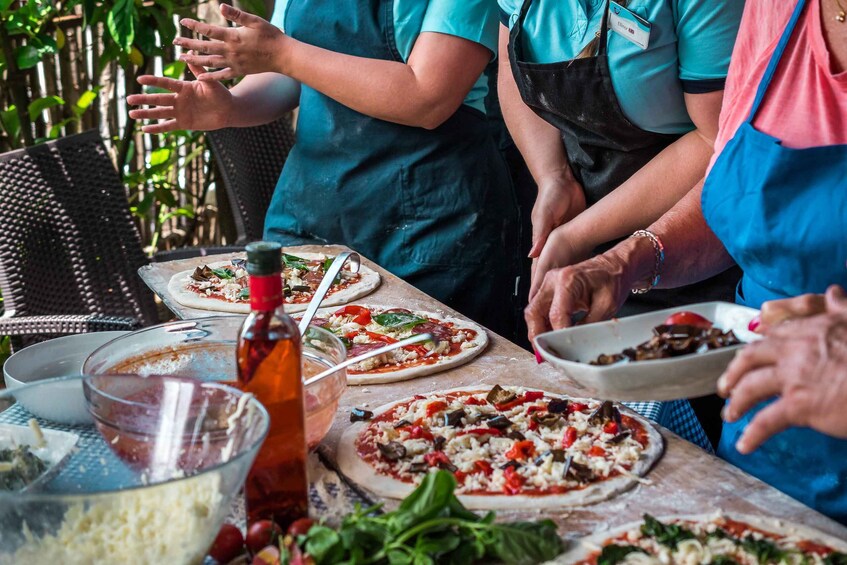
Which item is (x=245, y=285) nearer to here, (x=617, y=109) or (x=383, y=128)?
(x=383, y=128)

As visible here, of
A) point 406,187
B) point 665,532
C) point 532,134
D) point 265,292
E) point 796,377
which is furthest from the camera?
point 406,187

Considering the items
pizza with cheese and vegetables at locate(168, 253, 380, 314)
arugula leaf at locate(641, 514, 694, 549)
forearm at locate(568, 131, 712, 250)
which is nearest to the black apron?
forearm at locate(568, 131, 712, 250)

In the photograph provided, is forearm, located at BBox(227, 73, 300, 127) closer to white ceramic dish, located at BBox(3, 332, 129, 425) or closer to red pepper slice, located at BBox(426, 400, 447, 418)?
white ceramic dish, located at BBox(3, 332, 129, 425)

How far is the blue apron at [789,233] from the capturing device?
5.24 feet

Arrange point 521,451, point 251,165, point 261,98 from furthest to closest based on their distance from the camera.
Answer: point 251,165 < point 261,98 < point 521,451

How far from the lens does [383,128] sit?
10.4 ft

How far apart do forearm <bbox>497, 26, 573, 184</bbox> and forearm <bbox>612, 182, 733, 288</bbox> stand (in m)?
0.68

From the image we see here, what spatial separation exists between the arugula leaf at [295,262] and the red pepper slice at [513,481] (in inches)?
61.2

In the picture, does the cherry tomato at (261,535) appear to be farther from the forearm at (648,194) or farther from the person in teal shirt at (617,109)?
the forearm at (648,194)

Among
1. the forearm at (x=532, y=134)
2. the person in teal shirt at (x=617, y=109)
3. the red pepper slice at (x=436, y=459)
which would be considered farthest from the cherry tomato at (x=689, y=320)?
the forearm at (x=532, y=134)

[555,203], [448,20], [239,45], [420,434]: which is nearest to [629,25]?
[555,203]

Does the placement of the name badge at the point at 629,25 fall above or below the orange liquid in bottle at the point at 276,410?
above

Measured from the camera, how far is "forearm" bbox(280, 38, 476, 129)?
288 cm

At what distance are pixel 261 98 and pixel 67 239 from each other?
2.89ft
